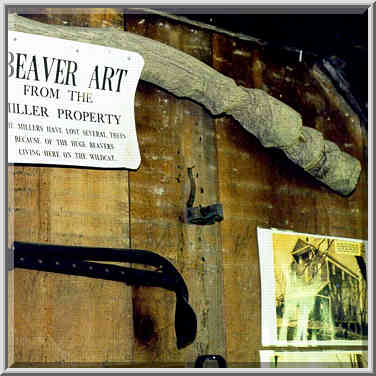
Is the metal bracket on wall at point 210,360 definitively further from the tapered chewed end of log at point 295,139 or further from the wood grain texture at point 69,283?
the tapered chewed end of log at point 295,139

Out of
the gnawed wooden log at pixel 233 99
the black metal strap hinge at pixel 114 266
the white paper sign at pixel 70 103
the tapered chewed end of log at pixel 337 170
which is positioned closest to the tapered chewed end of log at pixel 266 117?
the gnawed wooden log at pixel 233 99

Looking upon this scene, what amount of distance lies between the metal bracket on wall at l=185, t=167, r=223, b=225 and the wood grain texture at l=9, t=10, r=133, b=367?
0.44 ft

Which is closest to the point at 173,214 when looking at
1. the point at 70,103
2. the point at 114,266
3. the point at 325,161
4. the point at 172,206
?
the point at 172,206

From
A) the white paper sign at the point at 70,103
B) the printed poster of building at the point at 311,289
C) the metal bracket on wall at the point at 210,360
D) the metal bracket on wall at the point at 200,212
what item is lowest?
the metal bracket on wall at the point at 210,360

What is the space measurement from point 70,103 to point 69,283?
0.31m

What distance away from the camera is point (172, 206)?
1379 millimetres

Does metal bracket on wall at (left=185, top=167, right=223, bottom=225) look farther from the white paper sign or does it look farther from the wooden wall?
the white paper sign

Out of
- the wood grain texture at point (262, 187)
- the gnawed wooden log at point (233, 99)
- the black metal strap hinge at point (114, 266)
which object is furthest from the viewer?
the wood grain texture at point (262, 187)

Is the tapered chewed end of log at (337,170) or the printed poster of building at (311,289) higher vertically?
the tapered chewed end of log at (337,170)

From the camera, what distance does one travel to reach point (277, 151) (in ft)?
5.24

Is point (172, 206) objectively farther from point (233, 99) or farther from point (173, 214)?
point (233, 99)

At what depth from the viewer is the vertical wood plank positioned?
1304 mm

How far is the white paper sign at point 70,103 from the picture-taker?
1208mm

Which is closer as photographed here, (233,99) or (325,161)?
(233,99)
